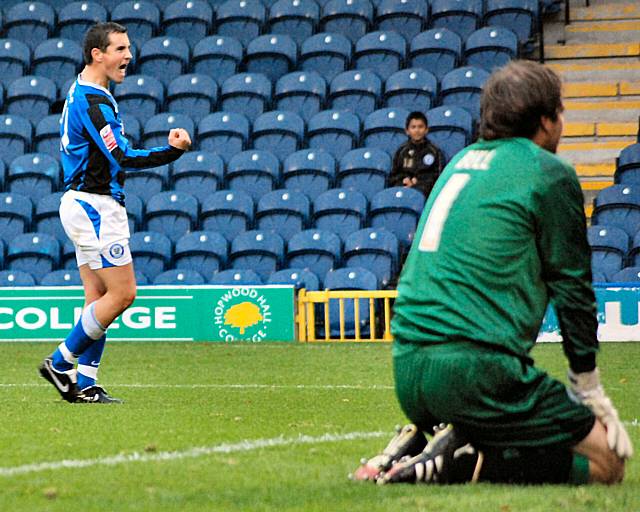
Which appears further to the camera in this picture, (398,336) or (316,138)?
(316,138)

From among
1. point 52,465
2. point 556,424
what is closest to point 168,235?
point 52,465

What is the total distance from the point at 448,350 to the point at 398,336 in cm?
22

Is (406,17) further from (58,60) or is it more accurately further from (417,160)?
(58,60)

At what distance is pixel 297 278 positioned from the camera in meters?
14.0

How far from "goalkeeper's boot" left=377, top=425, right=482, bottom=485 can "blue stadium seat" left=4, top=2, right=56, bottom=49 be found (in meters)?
15.3

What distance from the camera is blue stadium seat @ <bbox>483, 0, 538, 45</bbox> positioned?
55.3 feet

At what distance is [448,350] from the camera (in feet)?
13.3

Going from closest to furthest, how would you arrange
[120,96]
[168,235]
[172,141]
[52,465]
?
[52,465] → [172,141] → [168,235] → [120,96]

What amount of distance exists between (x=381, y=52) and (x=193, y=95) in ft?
7.89

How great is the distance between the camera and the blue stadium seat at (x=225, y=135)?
16.1 metres

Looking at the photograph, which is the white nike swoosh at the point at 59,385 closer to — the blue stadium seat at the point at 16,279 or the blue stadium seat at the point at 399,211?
the blue stadium seat at the point at 399,211

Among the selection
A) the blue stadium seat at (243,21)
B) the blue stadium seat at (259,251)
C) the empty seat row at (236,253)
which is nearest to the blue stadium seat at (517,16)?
the blue stadium seat at (243,21)

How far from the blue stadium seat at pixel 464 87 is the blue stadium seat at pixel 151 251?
3737mm

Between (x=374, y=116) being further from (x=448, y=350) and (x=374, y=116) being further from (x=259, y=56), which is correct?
(x=448, y=350)
